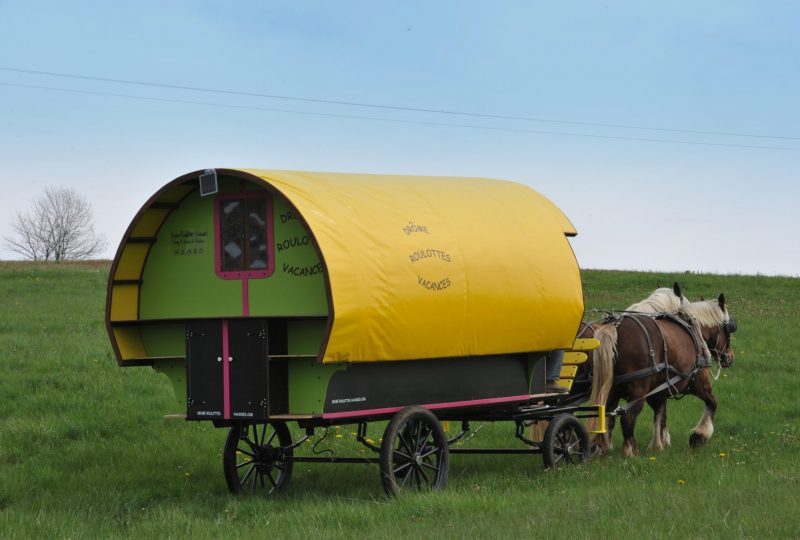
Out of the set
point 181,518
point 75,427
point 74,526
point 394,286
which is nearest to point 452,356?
point 394,286

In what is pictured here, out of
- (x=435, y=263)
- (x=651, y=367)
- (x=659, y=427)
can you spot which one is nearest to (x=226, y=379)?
(x=435, y=263)

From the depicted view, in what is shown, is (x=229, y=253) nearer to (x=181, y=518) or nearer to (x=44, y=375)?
(x=181, y=518)

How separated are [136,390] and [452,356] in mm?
8176

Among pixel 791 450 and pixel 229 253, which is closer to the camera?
pixel 229 253

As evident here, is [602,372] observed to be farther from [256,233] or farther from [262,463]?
[256,233]

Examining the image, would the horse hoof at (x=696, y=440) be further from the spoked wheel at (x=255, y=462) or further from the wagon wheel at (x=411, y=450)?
the spoked wheel at (x=255, y=462)

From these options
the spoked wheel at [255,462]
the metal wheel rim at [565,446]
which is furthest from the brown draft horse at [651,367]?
the spoked wheel at [255,462]

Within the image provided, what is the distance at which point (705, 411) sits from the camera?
14891 millimetres

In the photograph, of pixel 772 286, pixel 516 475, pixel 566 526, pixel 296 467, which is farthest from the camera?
pixel 772 286

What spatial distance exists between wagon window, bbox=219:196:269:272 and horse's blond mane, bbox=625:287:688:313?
6537 mm

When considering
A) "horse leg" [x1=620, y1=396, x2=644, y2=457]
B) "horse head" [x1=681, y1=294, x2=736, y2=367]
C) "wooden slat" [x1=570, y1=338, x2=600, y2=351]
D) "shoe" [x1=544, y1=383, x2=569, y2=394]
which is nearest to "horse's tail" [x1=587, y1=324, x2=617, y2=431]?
"horse leg" [x1=620, y1=396, x2=644, y2=457]

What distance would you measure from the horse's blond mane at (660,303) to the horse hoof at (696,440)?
172 cm

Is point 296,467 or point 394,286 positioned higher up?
point 394,286

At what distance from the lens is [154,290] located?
10844 millimetres
